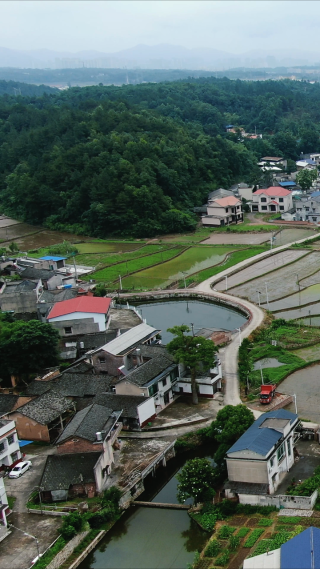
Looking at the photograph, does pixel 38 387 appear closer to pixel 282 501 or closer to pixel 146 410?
pixel 146 410

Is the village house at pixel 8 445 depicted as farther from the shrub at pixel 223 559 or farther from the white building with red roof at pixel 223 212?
the white building with red roof at pixel 223 212

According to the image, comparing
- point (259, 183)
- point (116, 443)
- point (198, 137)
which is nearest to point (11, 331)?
point (116, 443)

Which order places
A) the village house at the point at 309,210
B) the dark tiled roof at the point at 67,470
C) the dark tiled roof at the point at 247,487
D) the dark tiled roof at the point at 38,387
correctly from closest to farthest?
the dark tiled roof at the point at 247,487, the dark tiled roof at the point at 67,470, the dark tiled roof at the point at 38,387, the village house at the point at 309,210

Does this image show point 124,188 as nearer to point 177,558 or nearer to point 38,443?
point 38,443

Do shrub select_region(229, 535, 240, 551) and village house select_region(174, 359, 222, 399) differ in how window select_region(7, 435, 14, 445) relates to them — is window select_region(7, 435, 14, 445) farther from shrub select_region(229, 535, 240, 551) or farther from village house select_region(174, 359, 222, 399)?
shrub select_region(229, 535, 240, 551)

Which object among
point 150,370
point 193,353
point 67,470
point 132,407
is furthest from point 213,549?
point 150,370

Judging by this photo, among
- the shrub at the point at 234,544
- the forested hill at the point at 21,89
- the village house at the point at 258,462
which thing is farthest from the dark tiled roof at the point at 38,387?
the forested hill at the point at 21,89
